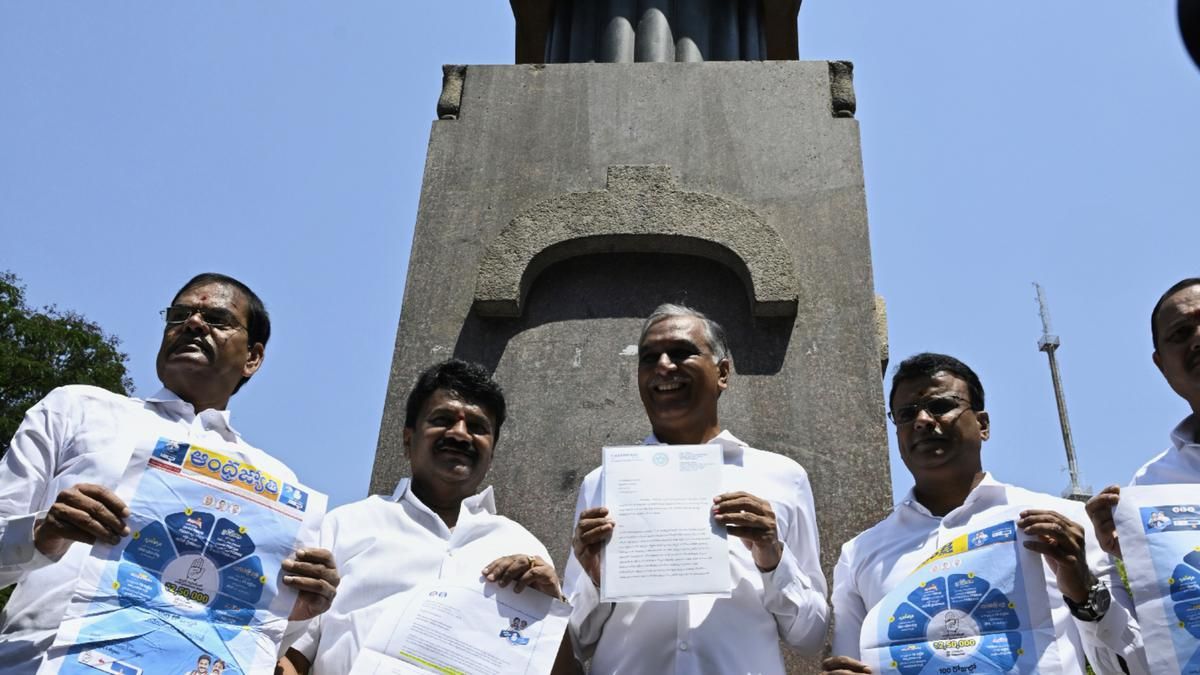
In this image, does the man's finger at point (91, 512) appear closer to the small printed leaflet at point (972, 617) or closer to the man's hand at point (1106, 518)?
the small printed leaflet at point (972, 617)

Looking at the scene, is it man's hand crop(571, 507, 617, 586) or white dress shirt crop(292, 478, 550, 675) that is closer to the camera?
man's hand crop(571, 507, 617, 586)

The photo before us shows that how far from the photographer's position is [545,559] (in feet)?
11.1

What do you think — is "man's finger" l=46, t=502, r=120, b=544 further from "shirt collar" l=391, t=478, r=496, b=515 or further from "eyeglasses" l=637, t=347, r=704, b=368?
"eyeglasses" l=637, t=347, r=704, b=368

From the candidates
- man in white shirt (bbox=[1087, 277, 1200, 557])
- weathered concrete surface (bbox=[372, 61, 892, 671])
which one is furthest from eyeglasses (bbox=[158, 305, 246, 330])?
man in white shirt (bbox=[1087, 277, 1200, 557])

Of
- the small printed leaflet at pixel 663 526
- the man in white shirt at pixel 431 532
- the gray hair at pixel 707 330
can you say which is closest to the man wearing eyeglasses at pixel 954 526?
the small printed leaflet at pixel 663 526

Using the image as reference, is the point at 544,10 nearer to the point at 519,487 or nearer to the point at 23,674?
the point at 519,487

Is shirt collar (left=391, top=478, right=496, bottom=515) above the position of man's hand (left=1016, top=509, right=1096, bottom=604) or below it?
above

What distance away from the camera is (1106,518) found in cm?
298

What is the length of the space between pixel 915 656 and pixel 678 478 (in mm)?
836

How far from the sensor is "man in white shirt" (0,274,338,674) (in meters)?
2.76

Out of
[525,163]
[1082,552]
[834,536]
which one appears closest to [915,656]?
[1082,552]

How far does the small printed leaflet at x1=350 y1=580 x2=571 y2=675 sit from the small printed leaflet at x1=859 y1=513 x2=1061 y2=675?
95 cm

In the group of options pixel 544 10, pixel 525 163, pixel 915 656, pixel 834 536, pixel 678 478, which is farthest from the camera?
pixel 544 10

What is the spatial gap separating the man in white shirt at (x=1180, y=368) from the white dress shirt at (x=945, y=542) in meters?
0.28
